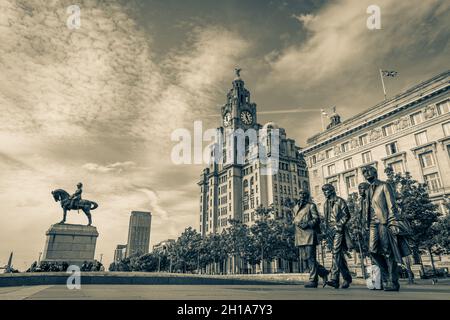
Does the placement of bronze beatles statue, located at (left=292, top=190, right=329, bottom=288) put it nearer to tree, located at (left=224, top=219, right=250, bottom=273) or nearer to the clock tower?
tree, located at (left=224, top=219, right=250, bottom=273)

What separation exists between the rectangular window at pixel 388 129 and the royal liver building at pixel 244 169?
107ft

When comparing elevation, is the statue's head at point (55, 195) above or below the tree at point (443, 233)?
above

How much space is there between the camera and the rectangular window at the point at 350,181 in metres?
42.1

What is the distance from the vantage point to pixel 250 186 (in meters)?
79.9

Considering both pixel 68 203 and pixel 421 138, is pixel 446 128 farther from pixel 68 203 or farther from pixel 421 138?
pixel 68 203

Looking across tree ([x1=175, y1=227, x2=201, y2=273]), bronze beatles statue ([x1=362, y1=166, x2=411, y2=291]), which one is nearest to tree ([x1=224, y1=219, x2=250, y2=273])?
tree ([x1=175, y1=227, x2=201, y2=273])

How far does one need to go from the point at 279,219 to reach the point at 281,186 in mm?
31469

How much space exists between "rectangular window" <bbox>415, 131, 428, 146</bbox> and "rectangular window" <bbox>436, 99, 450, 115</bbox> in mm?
2949

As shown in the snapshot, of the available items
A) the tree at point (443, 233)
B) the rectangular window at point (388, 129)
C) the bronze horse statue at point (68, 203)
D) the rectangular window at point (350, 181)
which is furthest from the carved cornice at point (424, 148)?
the bronze horse statue at point (68, 203)

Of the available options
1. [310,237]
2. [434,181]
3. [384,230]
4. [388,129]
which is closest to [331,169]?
[388,129]

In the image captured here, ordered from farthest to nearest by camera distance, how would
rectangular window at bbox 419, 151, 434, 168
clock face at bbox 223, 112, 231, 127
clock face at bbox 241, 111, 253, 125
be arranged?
clock face at bbox 223, 112, 231, 127, clock face at bbox 241, 111, 253, 125, rectangular window at bbox 419, 151, 434, 168

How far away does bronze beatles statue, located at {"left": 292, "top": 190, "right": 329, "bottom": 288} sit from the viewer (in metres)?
8.84

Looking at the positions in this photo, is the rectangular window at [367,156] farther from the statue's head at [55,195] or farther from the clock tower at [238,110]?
the clock tower at [238,110]
